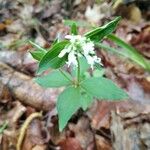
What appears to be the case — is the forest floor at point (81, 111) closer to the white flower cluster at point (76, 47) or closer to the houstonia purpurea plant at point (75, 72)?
the houstonia purpurea plant at point (75, 72)

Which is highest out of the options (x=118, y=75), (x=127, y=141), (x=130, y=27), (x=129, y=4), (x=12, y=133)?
(x=129, y=4)

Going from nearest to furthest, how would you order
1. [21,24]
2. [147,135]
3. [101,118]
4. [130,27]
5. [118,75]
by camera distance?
1. [147,135]
2. [101,118]
3. [118,75]
4. [130,27]
5. [21,24]

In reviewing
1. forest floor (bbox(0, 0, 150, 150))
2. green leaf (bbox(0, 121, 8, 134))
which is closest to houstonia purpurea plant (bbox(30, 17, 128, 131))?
forest floor (bbox(0, 0, 150, 150))

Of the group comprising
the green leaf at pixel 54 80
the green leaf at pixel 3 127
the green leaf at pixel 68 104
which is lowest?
the green leaf at pixel 68 104

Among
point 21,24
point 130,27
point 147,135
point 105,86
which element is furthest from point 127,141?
point 21,24

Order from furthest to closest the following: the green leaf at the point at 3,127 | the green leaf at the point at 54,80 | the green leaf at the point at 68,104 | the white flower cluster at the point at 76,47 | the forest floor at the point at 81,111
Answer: the green leaf at the point at 3,127 < the forest floor at the point at 81,111 < the green leaf at the point at 54,80 < the green leaf at the point at 68,104 < the white flower cluster at the point at 76,47

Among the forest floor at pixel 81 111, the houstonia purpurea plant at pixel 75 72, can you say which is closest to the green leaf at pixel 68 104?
the houstonia purpurea plant at pixel 75 72

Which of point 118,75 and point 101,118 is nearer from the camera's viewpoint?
point 101,118

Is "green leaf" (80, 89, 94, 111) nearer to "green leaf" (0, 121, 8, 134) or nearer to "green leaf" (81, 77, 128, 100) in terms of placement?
"green leaf" (81, 77, 128, 100)

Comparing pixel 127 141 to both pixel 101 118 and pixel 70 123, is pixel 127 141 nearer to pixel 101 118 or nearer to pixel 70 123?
pixel 101 118
